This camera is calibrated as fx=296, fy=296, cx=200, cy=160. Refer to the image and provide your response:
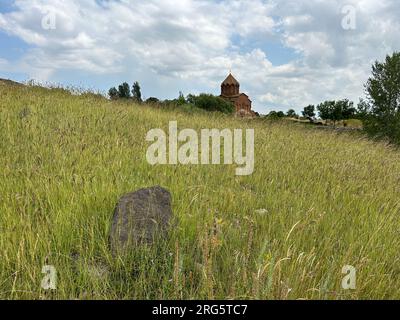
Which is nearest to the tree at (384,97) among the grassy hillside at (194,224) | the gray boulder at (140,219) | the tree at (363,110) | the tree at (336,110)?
the tree at (363,110)

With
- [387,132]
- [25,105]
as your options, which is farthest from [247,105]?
[25,105]

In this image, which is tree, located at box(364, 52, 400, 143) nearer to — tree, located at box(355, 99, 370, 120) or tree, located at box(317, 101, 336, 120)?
tree, located at box(355, 99, 370, 120)

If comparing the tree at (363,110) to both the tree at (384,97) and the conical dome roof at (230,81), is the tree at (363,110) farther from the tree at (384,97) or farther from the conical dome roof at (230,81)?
the conical dome roof at (230,81)

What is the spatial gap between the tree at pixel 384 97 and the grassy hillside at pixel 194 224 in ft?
66.8

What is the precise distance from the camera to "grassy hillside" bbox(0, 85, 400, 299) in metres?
1.89

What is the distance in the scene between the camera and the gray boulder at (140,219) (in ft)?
7.27

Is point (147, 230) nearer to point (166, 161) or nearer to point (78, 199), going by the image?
point (78, 199)


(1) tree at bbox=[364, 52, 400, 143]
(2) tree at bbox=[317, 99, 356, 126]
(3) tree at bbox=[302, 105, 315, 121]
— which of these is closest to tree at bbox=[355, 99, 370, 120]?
(1) tree at bbox=[364, 52, 400, 143]

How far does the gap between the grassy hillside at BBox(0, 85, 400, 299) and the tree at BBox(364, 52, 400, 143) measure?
20.4 m

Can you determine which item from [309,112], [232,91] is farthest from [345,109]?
[232,91]

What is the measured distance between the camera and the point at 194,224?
2562 millimetres

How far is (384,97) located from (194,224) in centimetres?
2603

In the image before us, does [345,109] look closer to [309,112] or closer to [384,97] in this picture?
[309,112]
